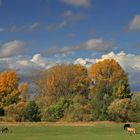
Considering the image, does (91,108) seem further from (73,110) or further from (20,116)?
(20,116)

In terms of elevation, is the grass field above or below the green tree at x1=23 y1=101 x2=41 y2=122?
below

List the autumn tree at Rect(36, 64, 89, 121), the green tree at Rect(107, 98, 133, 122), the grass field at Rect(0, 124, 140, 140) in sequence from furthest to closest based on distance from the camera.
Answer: the autumn tree at Rect(36, 64, 89, 121), the green tree at Rect(107, 98, 133, 122), the grass field at Rect(0, 124, 140, 140)

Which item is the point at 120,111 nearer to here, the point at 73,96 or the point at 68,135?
the point at 73,96

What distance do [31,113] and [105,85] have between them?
1012 inches

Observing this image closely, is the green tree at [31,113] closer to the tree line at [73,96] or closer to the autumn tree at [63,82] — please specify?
the tree line at [73,96]

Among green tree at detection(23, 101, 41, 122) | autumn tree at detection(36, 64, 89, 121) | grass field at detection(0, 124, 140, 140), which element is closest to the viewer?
grass field at detection(0, 124, 140, 140)

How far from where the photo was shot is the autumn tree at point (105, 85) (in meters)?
123

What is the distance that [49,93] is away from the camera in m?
144

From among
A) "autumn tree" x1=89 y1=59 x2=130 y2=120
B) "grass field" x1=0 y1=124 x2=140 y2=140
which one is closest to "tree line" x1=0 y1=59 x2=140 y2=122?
"autumn tree" x1=89 y1=59 x2=130 y2=120

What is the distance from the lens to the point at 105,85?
5354 inches

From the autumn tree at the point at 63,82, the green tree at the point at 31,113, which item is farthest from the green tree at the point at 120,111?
the autumn tree at the point at 63,82

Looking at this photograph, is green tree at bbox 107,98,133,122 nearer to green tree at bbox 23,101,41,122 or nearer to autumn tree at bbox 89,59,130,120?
autumn tree at bbox 89,59,130,120

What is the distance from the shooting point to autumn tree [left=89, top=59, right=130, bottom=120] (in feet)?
402

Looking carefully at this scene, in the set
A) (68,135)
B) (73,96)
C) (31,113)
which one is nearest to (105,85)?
(73,96)
